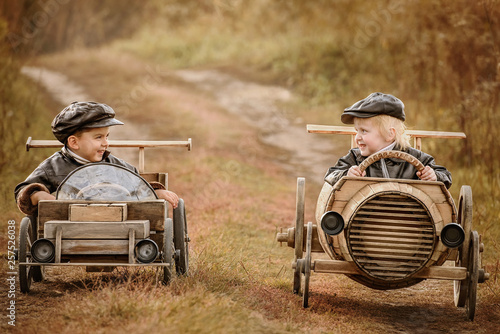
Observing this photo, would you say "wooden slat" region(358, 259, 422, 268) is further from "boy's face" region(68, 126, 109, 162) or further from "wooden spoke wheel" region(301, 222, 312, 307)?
"boy's face" region(68, 126, 109, 162)

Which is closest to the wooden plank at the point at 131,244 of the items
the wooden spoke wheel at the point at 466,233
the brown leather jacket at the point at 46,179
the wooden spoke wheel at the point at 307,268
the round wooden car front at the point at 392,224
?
the brown leather jacket at the point at 46,179

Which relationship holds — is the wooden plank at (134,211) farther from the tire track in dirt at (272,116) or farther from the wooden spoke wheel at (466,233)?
the tire track in dirt at (272,116)

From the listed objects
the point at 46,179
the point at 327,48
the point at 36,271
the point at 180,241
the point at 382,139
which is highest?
the point at 327,48

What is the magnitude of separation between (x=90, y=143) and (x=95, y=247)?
1161mm

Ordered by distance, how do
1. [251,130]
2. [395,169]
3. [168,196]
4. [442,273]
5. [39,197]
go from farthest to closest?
1. [251,130]
2. [168,196]
3. [395,169]
4. [39,197]
5. [442,273]

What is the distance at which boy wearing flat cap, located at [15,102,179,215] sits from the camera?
18.4 ft

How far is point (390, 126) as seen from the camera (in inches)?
218

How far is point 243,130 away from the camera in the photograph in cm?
1577

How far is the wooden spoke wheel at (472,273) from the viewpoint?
200 inches

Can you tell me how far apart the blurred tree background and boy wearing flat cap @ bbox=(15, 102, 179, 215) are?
4978 millimetres

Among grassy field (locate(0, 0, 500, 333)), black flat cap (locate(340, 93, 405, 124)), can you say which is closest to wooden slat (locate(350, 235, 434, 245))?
grassy field (locate(0, 0, 500, 333))

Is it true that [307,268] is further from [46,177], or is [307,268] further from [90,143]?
[46,177]

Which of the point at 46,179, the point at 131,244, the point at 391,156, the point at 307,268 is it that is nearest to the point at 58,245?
the point at 131,244

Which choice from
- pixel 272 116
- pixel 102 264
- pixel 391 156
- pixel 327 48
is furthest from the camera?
pixel 327 48
